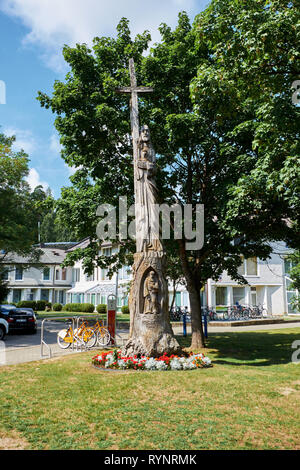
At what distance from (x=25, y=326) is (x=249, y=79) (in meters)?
17.3

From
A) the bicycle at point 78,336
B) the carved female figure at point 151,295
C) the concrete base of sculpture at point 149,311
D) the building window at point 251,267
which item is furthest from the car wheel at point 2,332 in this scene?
the building window at point 251,267

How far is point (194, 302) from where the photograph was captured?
→ 14625 millimetres

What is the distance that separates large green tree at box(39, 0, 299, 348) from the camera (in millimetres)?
9852

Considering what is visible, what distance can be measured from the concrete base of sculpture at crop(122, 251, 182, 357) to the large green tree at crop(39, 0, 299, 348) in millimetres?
2595

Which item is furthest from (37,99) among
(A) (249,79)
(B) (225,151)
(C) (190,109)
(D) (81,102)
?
(A) (249,79)

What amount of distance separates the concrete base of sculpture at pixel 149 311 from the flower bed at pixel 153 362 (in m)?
0.27

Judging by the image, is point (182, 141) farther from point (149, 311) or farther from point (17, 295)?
point (17, 295)

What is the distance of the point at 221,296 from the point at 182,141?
80.5 ft

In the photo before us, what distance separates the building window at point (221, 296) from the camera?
112 feet

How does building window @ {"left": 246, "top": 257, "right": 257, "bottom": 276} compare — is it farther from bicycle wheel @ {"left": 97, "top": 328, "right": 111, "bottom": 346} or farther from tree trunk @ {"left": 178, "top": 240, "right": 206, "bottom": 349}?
bicycle wheel @ {"left": 97, "top": 328, "right": 111, "bottom": 346}

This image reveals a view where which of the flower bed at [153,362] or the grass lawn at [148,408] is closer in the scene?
the grass lawn at [148,408]

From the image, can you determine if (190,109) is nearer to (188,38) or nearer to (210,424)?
(188,38)

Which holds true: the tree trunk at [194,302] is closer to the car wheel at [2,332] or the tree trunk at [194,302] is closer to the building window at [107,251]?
the car wheel at [2,332]
